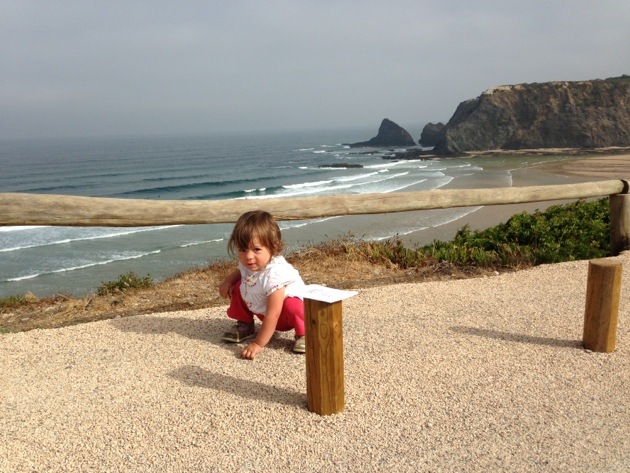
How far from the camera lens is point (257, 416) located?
→ 10.5ft

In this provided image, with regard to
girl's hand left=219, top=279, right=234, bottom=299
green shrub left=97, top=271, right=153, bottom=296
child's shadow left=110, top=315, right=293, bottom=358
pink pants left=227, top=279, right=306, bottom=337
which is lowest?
green shrub left=97, top=271, right=153, bottom=296

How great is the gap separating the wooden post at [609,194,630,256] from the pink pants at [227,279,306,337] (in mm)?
4605

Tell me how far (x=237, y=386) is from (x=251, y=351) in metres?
0.40

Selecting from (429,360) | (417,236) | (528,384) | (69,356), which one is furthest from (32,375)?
(417,236)

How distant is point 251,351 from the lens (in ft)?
12.9

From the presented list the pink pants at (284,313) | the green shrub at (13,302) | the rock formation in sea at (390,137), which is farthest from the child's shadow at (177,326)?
the rock formation in sea at (390,137)

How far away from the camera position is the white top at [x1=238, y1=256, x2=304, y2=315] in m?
3.92

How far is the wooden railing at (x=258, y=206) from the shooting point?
14.6 feet

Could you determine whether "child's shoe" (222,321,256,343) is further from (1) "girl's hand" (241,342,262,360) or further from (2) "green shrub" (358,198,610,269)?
(2) "green shrub" (358,198,610,269)

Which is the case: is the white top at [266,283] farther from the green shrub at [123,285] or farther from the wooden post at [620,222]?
the wooden post at [620,222]

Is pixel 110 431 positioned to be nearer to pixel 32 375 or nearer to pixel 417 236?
pixel 32 375

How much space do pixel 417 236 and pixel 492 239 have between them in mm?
6388

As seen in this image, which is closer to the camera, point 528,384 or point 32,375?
point 528,384

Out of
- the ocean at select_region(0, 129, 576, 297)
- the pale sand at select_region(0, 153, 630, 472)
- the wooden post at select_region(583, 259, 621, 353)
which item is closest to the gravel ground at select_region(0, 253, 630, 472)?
the pale sand at select_region(0, 153, 630, 472)
